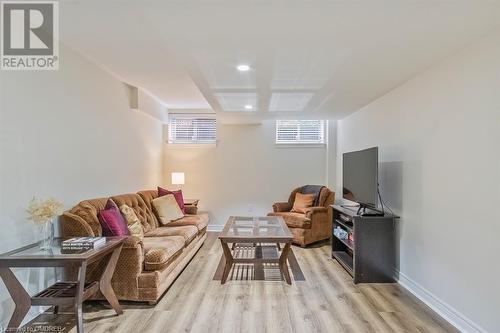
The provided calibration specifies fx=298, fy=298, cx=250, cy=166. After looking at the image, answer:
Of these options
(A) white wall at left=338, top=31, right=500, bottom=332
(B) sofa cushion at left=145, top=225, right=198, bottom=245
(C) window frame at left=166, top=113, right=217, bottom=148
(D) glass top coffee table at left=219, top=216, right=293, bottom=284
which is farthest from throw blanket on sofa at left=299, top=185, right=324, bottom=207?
(B) sofa cushion at left=145, top=225, right=198, bottom=245

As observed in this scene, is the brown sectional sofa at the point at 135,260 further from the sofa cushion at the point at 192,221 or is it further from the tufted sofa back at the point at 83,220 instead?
the sofa cushion at the point at 192,221

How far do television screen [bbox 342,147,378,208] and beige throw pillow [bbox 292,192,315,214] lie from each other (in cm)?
92

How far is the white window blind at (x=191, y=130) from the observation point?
627 centimetres

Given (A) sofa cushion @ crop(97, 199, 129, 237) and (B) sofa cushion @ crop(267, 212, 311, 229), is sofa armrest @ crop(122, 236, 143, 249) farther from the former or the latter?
(B) sofa cushion @ crop(267, 212, 311, 229)

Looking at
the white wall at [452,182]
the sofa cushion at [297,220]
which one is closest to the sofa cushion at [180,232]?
the sofa cushion at [297,220]

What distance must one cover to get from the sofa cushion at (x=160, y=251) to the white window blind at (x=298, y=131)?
11.2ft

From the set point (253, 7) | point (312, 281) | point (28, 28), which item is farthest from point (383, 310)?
point (28, 28)

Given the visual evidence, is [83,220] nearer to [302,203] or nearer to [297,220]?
[297,220]

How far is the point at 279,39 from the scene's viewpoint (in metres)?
2.35

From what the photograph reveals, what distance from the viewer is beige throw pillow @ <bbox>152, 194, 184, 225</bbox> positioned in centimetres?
450

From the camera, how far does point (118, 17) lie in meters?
2.29

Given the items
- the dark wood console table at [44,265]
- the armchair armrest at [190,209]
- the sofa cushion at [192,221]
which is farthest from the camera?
the armchair armrest at [190,209]

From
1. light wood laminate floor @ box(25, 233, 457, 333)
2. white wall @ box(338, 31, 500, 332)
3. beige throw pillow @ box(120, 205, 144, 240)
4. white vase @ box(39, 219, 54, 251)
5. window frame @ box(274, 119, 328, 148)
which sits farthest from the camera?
window frame @ box(274, 119, 328, 148)

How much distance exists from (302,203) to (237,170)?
1562mm
